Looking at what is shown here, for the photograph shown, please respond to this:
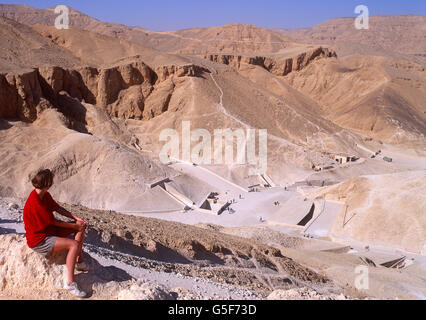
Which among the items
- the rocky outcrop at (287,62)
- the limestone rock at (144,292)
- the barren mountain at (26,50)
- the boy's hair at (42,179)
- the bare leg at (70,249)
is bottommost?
the limestone rock at (144,292)

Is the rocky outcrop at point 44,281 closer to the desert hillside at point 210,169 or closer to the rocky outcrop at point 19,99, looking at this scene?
the desert hillside at point 210,169

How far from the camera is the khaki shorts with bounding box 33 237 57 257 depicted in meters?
4.11

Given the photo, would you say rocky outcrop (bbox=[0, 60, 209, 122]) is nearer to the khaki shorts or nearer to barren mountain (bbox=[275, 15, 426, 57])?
the khaki shorts

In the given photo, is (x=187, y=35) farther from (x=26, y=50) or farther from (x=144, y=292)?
(x=144, y=292)

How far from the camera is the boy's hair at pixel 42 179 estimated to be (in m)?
3.92

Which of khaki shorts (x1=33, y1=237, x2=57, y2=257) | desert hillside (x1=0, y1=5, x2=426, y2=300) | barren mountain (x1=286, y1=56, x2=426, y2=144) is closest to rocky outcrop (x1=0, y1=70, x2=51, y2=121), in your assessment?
desert hillside (x1=0, y1=5, x2=426, y2=300)

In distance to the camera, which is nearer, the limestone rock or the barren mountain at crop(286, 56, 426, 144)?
the limestone rock

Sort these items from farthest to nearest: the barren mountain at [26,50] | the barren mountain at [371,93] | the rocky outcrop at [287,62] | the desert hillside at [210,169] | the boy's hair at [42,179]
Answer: the rocky outcrop at [287,62]
the barren mountain at [371,93]
the barren mountain at [26,50]
the desert hillside at [210,169]
the boy's hair at [42,179]

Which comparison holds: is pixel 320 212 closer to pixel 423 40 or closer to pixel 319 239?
pixel 319 239

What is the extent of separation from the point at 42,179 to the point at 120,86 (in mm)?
35060

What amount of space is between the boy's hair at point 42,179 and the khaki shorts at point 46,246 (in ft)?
1.87

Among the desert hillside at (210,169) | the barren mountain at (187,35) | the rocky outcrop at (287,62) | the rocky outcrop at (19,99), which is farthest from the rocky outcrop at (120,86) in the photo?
the barren mountain at (187,35)

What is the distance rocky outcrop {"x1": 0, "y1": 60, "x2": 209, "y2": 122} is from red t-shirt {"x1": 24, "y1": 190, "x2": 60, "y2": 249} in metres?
29.0

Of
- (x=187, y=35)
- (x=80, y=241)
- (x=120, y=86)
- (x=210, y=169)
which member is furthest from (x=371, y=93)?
(x=187, y=35)
